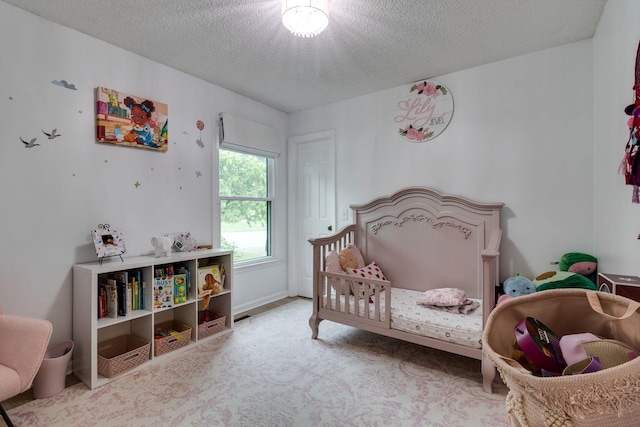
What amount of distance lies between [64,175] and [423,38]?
2703 mm

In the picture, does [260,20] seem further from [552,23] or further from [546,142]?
[546,142]

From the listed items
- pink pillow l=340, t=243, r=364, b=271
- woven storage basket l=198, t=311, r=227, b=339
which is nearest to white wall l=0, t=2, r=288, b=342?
woven storage basket l=198, t=311, r=227, b=339

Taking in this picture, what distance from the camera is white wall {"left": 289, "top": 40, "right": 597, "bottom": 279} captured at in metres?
2.37

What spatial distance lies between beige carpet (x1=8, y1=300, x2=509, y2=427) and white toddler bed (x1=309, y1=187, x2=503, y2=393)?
20 cm

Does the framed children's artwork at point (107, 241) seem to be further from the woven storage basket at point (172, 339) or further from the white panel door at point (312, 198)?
the white panel door at point (312, 198)

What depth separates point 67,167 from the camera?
217 cm

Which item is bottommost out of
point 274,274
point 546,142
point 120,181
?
point 274,274

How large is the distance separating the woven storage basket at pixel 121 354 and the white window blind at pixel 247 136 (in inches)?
75.1

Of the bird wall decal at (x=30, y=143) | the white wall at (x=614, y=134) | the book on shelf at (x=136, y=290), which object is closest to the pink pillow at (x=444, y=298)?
the white wall at (x=614, y=134)

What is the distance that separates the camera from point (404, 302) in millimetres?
2551

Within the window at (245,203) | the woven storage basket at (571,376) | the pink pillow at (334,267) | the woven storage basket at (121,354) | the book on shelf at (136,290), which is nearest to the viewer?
the woven storage basket at (571,376)

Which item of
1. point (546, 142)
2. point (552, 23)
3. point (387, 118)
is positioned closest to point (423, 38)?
point (552, 23)

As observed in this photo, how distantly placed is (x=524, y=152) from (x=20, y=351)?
3469 millimetres

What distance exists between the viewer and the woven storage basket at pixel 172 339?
2.37 m
